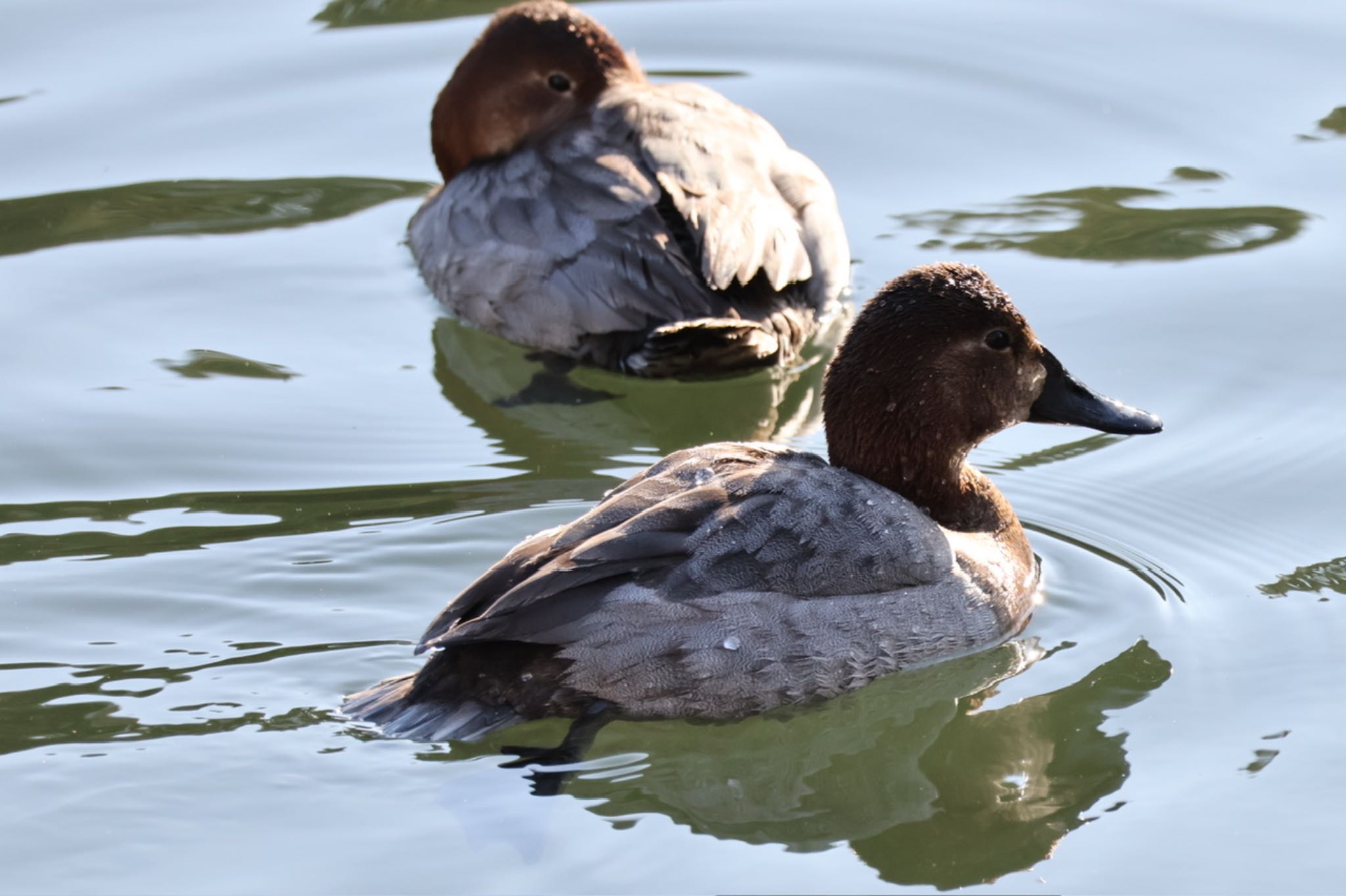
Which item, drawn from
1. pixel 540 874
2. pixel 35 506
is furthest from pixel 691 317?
pixel 540 874

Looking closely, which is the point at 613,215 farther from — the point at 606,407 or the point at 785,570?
the point at 785,570

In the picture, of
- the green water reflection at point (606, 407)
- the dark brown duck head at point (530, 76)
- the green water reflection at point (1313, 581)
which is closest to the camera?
the green water reflection at point (1313, 581)

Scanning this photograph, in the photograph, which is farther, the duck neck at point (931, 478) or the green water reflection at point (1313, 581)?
the green water reflection at point (1313, 581)

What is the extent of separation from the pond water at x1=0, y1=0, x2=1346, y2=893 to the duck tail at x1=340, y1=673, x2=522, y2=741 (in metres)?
0.08

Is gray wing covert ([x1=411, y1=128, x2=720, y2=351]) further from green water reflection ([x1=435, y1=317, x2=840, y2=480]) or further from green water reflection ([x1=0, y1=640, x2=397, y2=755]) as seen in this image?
green water reflection ([x1=0, y1=640, x2=397, y2=755])

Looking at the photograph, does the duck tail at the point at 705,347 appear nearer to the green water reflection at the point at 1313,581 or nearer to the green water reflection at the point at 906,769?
the green water reflection at the point at 906,769

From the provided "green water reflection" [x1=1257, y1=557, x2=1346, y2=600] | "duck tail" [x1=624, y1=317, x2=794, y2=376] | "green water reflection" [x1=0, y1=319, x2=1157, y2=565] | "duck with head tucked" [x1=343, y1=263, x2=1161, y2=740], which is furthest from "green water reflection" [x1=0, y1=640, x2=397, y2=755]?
"green water reflection" [x1=1257, y1=557, x2=1346, y2=600]

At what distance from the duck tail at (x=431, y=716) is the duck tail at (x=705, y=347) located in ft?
7.54

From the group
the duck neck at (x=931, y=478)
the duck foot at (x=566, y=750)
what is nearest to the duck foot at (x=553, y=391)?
the duck neck at (x=931, y=478)

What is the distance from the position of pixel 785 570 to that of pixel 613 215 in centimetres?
279

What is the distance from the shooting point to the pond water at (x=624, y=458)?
210 inches

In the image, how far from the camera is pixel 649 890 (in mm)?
5059

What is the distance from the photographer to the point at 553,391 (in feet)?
26.7

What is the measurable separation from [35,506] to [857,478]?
121 inches
